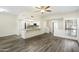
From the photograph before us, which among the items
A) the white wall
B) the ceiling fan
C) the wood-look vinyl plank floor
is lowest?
the wood-look vinyl plank floor

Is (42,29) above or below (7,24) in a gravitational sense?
below

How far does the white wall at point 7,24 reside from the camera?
1.71m

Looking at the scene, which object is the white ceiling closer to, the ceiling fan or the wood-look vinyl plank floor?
the ceiling fan

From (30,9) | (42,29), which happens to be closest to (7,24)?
(30,9)

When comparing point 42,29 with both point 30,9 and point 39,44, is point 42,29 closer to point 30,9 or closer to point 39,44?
point 39,44

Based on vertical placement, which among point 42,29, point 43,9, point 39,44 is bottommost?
point 39,44

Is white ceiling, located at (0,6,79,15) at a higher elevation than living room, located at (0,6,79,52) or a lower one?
higher

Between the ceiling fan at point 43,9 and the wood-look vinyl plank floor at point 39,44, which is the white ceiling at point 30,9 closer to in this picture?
the ceiling fan at point 43,9

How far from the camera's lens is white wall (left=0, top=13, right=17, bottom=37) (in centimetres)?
171

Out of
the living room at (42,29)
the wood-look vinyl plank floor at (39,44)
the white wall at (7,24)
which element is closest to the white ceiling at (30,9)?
the living room at (42,29)

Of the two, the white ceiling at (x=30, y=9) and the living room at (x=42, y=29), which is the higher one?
the white ceiling at (x=30, y=9)

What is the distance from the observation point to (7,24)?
5.72ft

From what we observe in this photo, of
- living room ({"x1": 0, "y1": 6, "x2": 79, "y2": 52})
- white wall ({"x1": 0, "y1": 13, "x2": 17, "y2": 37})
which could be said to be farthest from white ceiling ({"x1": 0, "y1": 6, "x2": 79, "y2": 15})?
white wall ({"x1": 0, "y1": 13, "x2": 17, "y2": 37})

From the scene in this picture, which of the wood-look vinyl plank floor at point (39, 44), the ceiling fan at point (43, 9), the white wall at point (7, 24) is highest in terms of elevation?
the ceiling fan at point (43, 9)
